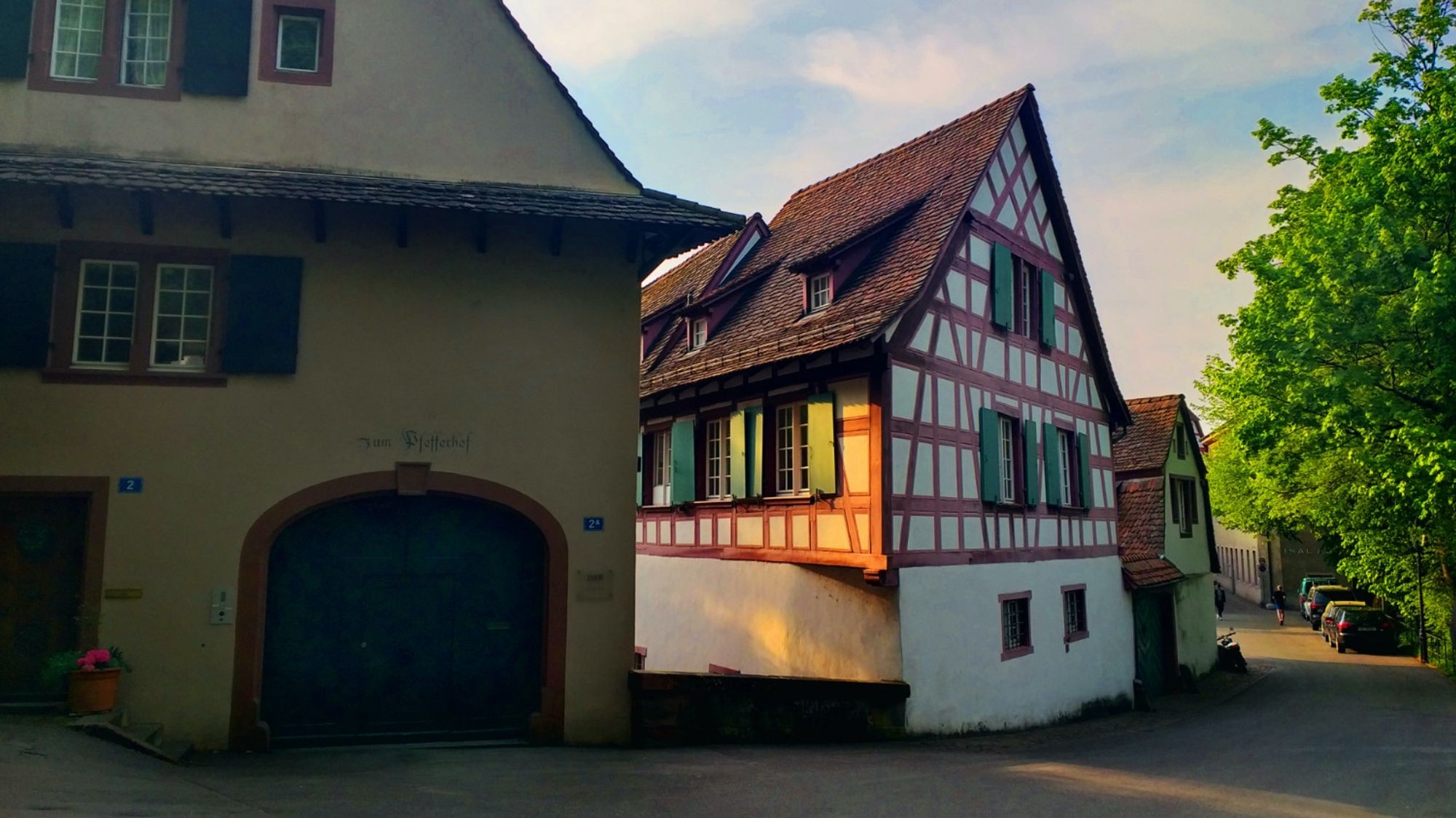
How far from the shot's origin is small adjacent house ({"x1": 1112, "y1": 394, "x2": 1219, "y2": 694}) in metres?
23.0

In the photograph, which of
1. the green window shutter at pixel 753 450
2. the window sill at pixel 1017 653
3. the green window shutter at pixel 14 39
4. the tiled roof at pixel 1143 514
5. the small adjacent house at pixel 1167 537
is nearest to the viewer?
the green window shutter at pixel 14 39

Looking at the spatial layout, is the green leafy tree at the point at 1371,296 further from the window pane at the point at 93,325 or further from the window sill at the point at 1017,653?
the window pane at the point at 93,325

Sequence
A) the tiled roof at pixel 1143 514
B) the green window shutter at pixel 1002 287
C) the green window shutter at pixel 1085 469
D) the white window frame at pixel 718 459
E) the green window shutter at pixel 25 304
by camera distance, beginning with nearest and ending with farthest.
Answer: the green window shutter at pixel 25 304
the green window shutter at pixel 1002 287
the white window frame at pixel 718 459
the green window shutter at pixel 1085 469
the tiled roof at pixel 1143 514

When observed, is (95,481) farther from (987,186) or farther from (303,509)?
(987,186)

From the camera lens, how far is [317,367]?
10.4 m

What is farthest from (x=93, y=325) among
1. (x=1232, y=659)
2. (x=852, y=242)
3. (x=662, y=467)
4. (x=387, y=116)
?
(x=1232, y=659)

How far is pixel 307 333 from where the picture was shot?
10.4m

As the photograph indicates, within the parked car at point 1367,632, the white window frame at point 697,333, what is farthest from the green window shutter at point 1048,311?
the parked car at point 1367,632

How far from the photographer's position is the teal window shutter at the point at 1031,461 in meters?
16.8

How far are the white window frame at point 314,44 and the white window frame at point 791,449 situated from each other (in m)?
7.94

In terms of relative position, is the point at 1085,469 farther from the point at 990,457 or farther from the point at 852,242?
the point at 852,242

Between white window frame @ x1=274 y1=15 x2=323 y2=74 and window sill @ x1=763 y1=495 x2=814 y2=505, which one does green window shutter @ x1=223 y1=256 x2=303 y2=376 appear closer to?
white window frame @ x1=274 y1=15 x2=323 y2=74

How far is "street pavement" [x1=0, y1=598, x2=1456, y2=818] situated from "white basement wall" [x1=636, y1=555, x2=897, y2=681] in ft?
5.13

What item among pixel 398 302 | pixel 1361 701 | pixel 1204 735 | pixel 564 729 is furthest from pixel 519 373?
pixel 1361 701
